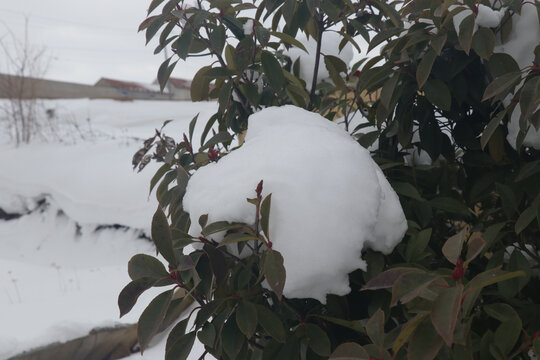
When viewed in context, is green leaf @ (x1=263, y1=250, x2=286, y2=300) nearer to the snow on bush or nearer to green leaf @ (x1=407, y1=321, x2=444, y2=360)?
the snow on bush

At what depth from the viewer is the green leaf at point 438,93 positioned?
67 cm

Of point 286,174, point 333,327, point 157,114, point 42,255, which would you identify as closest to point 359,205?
point 286,174

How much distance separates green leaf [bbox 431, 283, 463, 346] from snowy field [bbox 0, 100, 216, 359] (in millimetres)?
1928

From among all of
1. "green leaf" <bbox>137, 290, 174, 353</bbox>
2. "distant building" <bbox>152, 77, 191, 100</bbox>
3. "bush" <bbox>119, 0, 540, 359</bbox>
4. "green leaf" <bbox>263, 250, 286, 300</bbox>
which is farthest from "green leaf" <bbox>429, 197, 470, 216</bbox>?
"distant building" <bbox>152, 77, 191, 100</bbox>

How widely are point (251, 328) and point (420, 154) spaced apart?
484 mm

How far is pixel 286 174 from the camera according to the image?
551 millimetres

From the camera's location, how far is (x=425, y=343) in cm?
39

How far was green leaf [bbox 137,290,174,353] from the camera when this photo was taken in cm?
49

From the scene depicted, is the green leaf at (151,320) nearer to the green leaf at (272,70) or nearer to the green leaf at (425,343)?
the green leaf at (425,343)

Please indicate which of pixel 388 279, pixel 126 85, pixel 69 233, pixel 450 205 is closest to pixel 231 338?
pixel 388 279

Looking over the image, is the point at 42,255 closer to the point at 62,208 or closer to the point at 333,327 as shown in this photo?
the point at 62,208

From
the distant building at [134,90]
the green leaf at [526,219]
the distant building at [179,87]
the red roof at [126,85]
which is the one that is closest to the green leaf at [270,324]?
the green leaf at [526,219]

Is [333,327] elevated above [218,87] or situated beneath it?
situated beneath

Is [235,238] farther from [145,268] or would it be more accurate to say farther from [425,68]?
[425,68]
